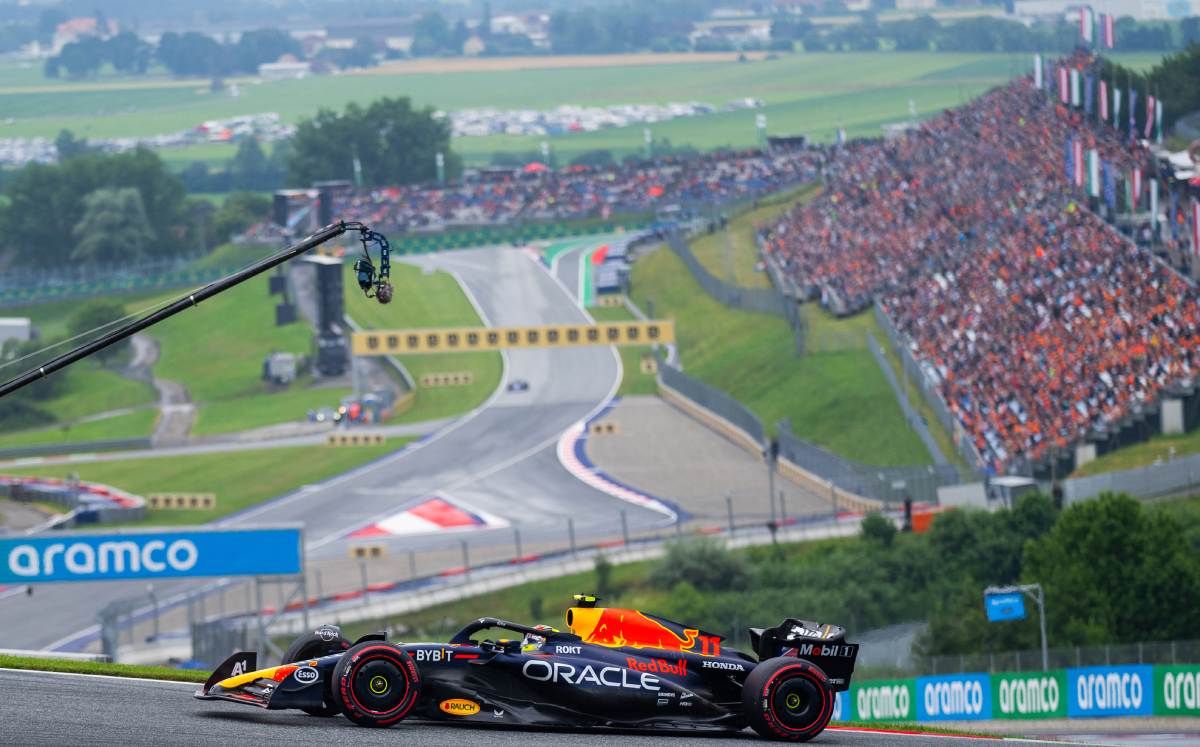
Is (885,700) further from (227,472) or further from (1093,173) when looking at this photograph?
(227,472)

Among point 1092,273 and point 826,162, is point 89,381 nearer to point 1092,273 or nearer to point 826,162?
point 826,162

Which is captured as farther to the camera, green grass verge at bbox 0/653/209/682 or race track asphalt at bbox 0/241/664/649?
race track asphalt at bbox 0/241/664/649

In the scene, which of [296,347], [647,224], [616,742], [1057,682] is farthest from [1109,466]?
[647,224]

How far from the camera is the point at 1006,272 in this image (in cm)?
6450

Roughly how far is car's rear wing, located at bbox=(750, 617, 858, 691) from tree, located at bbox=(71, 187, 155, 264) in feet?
439

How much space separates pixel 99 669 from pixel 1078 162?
5427cm

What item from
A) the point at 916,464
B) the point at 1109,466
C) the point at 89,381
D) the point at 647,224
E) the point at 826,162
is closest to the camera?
the point at 1109,466

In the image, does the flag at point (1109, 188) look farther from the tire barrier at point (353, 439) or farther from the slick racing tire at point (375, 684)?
the slick racing tire at point (375, 684)

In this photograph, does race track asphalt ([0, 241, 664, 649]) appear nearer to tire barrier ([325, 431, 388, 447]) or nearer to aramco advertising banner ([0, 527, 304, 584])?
tire barrier ([325, 431, 388, 447])

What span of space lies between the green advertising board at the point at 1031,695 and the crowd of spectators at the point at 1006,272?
1706cm

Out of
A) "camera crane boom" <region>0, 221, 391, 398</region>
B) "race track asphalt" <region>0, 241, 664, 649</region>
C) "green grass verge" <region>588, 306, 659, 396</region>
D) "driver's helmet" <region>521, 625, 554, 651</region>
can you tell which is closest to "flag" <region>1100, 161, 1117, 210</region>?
"race track asphalt" <region>0, 241, 664, 649</region>

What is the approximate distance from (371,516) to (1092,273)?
26274 mm

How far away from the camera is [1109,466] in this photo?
52812 millimetres

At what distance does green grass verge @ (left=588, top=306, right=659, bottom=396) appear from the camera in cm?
9090
